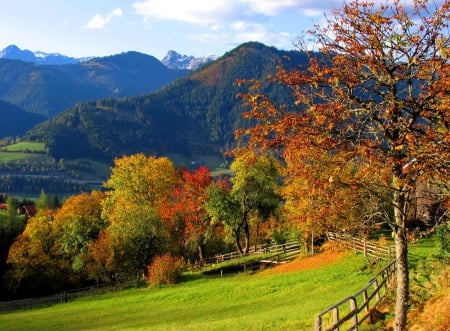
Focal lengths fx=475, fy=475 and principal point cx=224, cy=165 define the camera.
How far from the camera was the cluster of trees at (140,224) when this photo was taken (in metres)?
61.6

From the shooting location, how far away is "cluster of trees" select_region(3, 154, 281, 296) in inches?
2424

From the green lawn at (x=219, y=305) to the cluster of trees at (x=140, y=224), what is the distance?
10306 millimetres

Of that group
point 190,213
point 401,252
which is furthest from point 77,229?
point 401,252

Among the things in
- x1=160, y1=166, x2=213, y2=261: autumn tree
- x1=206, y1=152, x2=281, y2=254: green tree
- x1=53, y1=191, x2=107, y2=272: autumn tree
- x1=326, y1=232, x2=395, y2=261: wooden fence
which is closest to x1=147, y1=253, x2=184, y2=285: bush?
x1=206, y1=152, x2=281, y2=254: green tree

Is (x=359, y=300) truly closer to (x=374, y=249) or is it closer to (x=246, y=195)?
(x=374, y=249)

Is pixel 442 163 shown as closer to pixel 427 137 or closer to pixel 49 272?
pixel 427 137

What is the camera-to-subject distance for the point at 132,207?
211ft

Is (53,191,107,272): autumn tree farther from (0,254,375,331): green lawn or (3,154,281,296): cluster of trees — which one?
(0,254,375,331): green lawn

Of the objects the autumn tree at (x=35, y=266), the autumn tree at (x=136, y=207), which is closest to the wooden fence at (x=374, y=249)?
the autumn tree at (x=136, y=207)

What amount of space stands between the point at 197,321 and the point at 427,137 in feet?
81.5

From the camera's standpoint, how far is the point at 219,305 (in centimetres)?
3744

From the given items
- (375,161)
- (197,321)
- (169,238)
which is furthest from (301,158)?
(169,238)

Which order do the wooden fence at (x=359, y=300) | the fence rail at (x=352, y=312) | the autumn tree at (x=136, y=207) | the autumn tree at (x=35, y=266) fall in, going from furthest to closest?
the autumn tree at (x=35, y=266)
the autumn tree at (x=136, y=207)
the wooden fence at (x=359, y=300)
the fence rail at (x=352, y=312)

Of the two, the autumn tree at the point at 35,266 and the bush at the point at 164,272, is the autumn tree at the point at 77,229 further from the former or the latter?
the bush at the point at 164,272
